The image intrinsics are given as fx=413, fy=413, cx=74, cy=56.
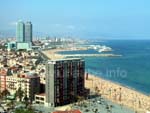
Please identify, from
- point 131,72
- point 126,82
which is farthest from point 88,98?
point 131,72

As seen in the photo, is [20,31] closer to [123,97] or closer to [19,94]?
[123,97]

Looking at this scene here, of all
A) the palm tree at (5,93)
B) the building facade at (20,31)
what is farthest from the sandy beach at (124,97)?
the building facade at (20,31)

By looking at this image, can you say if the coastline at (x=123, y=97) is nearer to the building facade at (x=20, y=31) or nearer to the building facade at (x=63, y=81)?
the building facade at (x=63, y=81)

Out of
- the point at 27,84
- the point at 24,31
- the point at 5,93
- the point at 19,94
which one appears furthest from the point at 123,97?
the point at 24,31

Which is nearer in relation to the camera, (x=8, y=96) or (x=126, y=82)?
(x=8, y=96)

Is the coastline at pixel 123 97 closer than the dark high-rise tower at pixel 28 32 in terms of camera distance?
Yes

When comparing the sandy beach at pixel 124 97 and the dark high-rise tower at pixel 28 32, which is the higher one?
Answer: the dark high-rise tower at pixel 28 32

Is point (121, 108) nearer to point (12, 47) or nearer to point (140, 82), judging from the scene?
point (140, 82)

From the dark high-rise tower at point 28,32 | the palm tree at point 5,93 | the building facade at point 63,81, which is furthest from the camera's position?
the dark high-rise tower at point 28,32
